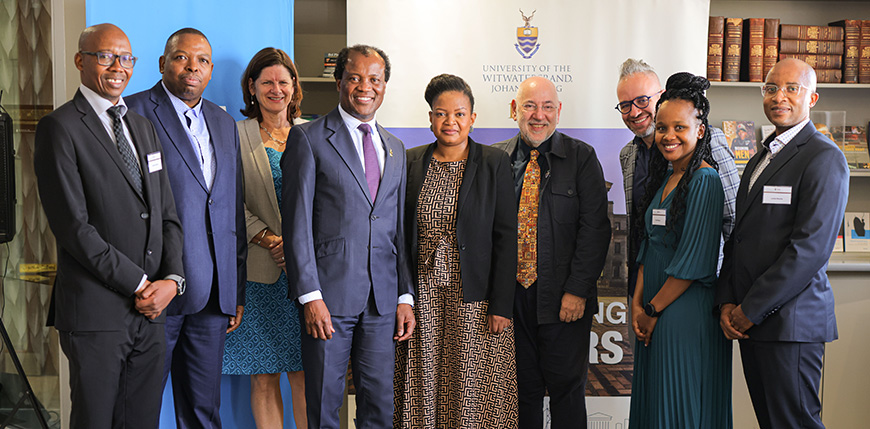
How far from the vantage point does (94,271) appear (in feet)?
6.98

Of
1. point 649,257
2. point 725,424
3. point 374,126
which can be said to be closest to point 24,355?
point 374,126

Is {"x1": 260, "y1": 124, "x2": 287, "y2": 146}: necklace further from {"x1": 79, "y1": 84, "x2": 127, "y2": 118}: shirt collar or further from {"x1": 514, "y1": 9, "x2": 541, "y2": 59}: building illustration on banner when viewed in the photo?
{"x1": 514, "y1": 9, "x2": 541, "y2": 59}: building illustration on banner

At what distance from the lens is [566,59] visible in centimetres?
399

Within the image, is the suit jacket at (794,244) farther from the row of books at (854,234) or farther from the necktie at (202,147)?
the row of books at (854,234)

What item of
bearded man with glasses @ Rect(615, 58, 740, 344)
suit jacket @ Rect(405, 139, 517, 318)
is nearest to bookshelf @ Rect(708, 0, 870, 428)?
bearded man with glasses @ Rect(615, 58, 740, 344)

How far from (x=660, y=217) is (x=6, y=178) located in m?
3.33

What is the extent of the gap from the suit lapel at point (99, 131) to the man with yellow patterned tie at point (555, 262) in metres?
1.73

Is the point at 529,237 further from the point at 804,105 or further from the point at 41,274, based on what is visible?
the point at 41,274

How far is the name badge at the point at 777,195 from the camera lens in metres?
2.37

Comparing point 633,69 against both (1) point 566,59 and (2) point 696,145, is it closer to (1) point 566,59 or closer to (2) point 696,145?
(1) point 566,59

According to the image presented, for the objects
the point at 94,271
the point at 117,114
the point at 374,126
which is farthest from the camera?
the point at 374,126

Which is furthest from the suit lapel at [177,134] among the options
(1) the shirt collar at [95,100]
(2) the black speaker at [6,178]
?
(2) the black speaker at [6,178]

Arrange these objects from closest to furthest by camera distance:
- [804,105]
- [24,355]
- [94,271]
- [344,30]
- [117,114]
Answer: [94,271] < [117,114] < [804,105] < [24,355] < [344,30]

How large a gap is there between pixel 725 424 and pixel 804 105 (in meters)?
1.32
